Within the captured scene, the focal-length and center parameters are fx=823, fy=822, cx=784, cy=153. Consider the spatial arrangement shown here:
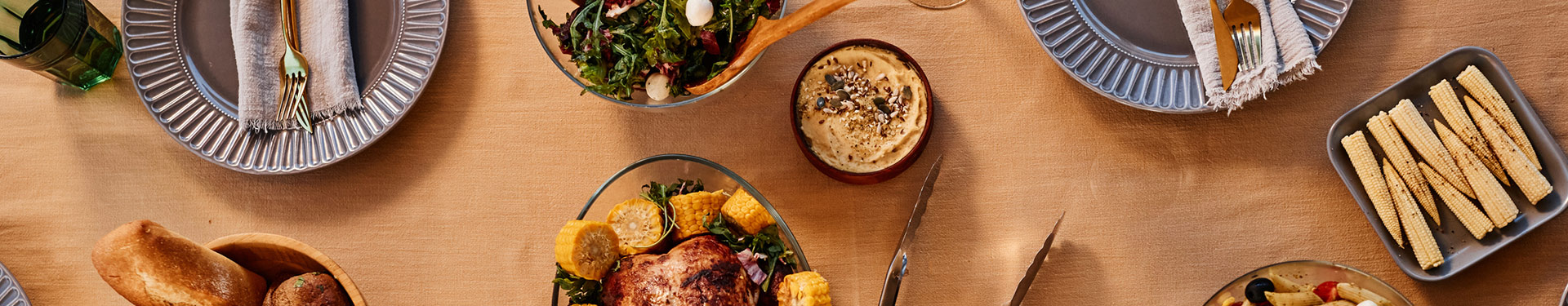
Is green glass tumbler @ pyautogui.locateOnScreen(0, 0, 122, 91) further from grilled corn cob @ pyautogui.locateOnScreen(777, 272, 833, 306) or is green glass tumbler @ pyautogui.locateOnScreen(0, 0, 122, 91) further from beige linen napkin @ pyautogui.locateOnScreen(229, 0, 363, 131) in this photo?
grilled corn cob @ pyautogui.locateOnScreen(777, 272, 833, 306)

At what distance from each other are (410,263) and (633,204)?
22.7 inches

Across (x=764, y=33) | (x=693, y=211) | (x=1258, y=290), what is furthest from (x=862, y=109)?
(x=1258, y=290)

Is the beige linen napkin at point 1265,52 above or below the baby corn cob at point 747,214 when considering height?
above

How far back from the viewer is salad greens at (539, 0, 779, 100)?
152cm

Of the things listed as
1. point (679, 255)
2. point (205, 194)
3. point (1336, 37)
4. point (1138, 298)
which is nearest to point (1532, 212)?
point (1336, 37)

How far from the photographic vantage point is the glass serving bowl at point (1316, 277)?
1559 mm

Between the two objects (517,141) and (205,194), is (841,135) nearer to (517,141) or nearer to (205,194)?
(517,141)

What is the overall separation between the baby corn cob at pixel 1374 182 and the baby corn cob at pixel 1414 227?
1cm

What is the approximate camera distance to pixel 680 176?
5.36 ft

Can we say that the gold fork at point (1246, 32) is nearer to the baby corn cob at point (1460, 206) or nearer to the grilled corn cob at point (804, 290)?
the baby corn cob at point (1460, 206)

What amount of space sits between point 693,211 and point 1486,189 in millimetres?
1527

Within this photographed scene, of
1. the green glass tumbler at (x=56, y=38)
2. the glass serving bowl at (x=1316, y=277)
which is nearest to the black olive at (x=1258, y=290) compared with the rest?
the glass serving bowl at (x=1316, y=277)

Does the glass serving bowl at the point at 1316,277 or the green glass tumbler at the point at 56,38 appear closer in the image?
the glass serving bowl at the point at 1316,277

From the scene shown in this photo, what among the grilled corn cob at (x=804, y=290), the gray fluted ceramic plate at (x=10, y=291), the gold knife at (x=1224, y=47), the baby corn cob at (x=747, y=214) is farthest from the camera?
the gray fluted ceramic plate at (x=10, y=291)
